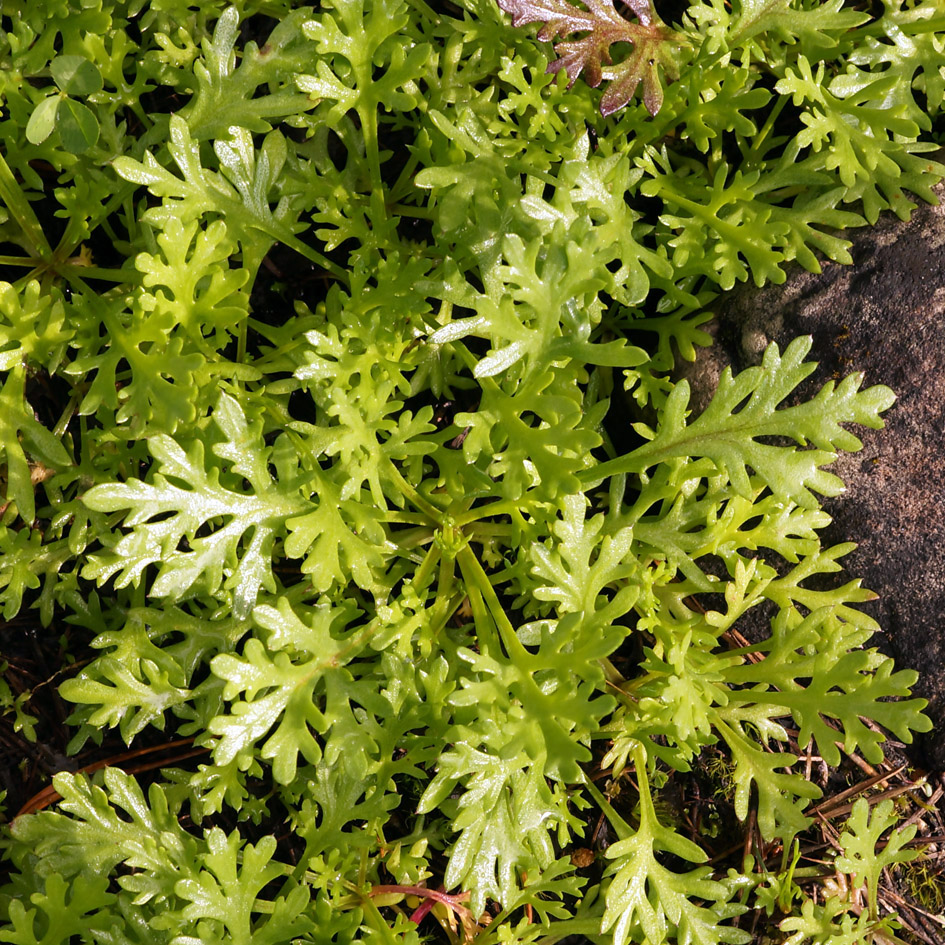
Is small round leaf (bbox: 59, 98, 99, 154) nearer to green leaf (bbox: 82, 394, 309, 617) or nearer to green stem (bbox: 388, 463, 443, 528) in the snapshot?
green leaf (bbox: 82, 394, 309, 617)

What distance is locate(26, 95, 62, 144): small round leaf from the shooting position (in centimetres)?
218

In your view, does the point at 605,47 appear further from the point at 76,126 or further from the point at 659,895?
the point at 659,895

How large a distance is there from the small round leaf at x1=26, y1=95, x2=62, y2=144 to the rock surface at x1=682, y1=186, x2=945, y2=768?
2.02m

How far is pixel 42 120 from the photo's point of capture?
2215 millimetres

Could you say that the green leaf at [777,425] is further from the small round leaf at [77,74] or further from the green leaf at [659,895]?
the small round leaf at [77,74]

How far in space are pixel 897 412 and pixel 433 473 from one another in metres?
1.38

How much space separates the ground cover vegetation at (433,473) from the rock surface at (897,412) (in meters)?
0.13

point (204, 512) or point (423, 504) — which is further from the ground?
point (204, 512)

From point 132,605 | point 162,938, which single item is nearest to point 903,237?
point 132,605

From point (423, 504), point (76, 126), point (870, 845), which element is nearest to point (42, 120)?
point (76, 126)

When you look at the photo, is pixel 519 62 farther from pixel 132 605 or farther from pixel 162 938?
pixel 162 938

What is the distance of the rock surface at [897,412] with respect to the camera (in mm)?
2594

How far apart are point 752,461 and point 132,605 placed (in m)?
1.76

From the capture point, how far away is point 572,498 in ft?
7.33
